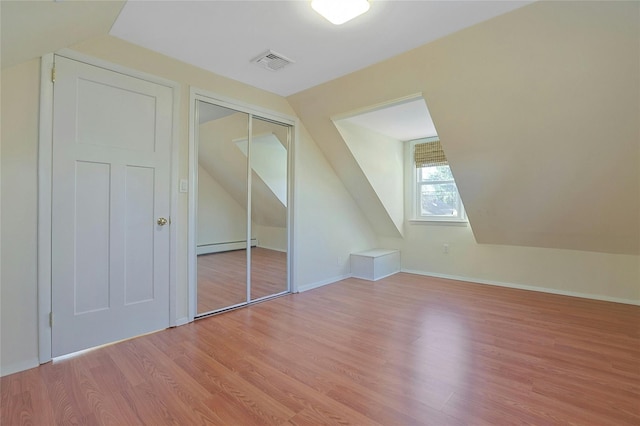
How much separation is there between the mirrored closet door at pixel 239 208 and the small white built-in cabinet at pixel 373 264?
1.28 m

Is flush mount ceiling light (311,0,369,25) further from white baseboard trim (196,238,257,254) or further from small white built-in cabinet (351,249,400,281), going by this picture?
small white built-in cabinet (351,249,400,281)

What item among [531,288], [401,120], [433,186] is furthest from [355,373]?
[433,186]

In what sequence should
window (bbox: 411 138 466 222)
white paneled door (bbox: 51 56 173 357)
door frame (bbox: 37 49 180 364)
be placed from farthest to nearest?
1. window (bbox: 411 138 466 222)
2. white paneled door (bbox: 51 56 173 357)
3. door frame (bbox: 37 49 180 364)

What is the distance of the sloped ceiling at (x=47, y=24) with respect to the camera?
1403 mm

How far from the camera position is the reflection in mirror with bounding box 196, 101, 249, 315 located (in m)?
3.03

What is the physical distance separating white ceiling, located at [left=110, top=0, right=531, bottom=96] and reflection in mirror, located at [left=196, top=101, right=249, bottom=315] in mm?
587

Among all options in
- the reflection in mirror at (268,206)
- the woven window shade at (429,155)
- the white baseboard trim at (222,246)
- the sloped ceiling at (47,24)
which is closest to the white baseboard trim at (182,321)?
the white baseboard trim at (222,246)

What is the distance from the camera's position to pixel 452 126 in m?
3.06

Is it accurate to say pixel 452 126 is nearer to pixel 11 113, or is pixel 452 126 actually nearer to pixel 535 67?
pixel 535 67

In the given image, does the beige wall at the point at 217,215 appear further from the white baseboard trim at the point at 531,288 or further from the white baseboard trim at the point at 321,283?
the white baseboard trim at the point at 531,288

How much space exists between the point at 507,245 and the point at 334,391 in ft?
11.6

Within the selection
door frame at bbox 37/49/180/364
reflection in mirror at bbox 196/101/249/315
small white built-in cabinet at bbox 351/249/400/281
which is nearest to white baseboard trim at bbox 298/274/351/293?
small white built-in cabinet at bbox 351/249/400/281

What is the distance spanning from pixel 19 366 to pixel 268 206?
96.3 inches

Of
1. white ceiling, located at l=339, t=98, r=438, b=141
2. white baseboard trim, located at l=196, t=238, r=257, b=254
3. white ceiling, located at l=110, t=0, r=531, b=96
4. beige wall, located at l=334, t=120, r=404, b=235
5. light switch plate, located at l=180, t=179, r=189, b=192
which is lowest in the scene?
white baseboard trim, located at l=196, t=238, r=257, b=254
